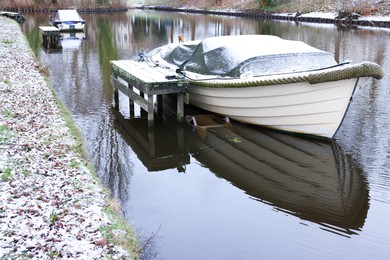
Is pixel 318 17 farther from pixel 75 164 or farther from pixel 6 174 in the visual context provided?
pixel 6 174

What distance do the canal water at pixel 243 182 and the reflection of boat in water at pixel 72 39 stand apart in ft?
44.5

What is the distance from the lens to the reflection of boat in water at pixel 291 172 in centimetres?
723

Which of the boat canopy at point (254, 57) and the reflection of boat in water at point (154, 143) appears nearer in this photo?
the reflection of boat in water at point (154, 143)

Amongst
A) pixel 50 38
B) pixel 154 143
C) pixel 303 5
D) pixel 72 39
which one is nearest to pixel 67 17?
pixel 72 39

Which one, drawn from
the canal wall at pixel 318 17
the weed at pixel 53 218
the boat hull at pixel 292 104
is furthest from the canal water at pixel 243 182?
the canal wall at pixel 318 17

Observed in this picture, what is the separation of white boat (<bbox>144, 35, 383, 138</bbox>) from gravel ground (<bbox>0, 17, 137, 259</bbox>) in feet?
13.3

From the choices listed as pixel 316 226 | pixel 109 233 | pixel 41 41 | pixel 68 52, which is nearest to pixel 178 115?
pixel 316 226

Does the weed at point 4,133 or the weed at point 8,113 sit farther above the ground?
the weed at point 8,113

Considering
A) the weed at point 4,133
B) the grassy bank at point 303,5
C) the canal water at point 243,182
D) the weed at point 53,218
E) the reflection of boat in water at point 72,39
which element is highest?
the grassy bank at point 303,5

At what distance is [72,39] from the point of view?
30359mm

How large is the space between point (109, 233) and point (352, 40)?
1041 inches

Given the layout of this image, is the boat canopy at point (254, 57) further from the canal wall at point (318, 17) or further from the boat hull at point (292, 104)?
the canal wall at point (318, 17)

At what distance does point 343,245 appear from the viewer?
6.15m

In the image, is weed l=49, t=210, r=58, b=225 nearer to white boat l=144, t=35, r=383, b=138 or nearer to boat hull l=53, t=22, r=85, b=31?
white boat l=144, t=35, r=383, b=138
